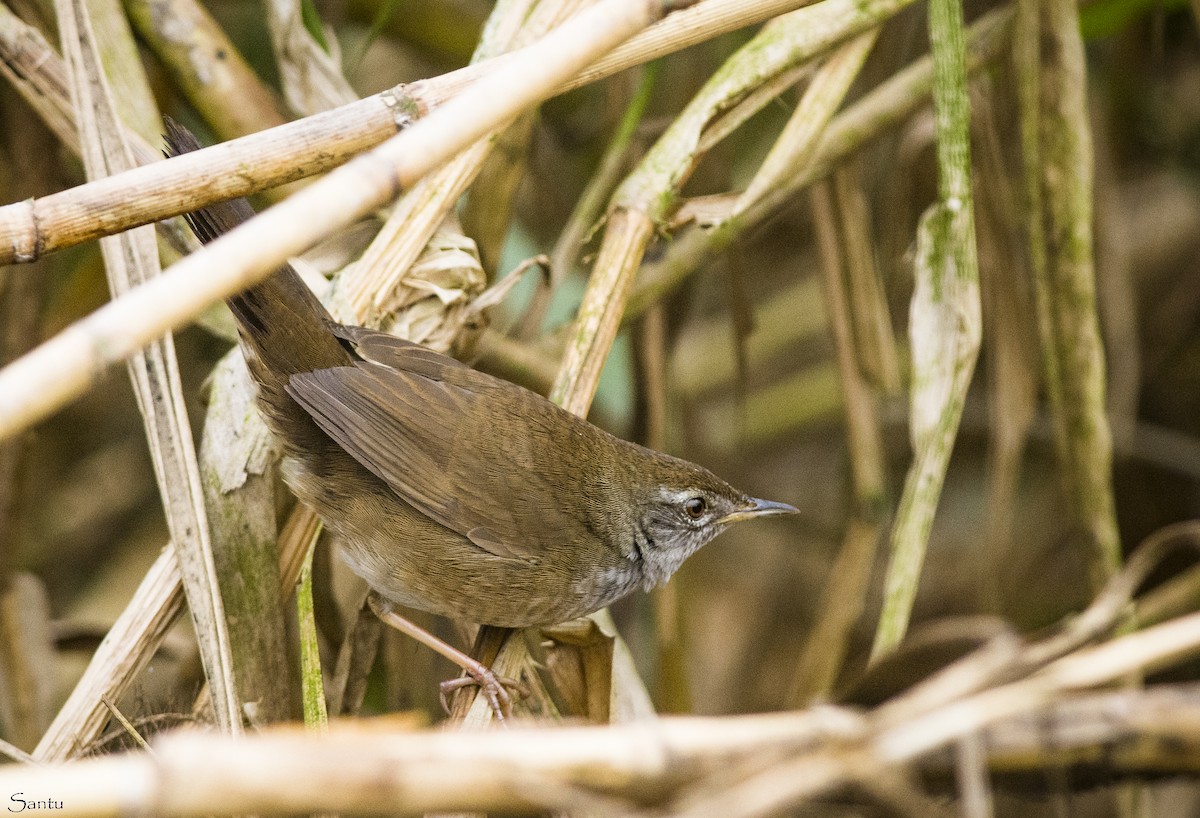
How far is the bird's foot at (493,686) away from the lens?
2430 mm

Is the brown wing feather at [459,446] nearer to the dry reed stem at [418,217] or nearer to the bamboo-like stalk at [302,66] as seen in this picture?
the dry reed stem at [418,217]

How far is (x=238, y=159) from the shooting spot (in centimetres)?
190

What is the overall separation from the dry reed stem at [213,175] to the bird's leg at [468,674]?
4.08 ft

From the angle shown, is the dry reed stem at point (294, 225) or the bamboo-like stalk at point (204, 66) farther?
the bamboo-like stalk at point (204, 66)

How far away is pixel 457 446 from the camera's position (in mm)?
2840

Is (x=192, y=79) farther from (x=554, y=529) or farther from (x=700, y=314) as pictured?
(x=700, y=314)

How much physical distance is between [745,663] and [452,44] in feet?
9.85

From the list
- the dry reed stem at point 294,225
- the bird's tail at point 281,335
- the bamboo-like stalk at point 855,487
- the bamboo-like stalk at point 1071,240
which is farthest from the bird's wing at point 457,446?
the bamboo-like stalk at point 1071,240

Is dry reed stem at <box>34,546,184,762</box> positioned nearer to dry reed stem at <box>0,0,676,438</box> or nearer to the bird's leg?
the bird's leg

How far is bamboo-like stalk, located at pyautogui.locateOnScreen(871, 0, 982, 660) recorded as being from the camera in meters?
2.59

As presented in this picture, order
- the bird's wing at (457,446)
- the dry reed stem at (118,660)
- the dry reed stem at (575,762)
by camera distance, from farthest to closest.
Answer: the bird's wing at (457,446) < the dry reed stem at (118,660) < the dry reed stem at (575,762)

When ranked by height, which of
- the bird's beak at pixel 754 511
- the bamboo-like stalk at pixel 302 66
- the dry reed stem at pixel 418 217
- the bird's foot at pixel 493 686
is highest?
the bamboo-like stalk at pixel 302 66

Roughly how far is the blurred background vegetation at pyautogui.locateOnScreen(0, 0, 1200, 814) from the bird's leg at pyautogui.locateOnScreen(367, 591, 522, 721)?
144 mm

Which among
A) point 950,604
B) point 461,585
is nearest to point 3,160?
point 461,585
